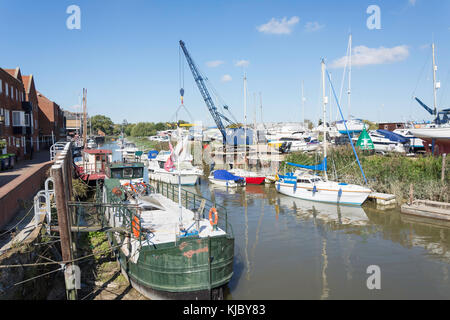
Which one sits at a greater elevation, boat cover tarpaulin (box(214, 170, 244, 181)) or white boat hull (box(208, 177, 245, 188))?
boat cover tarpaulin (box(214, 170, 244, 181))

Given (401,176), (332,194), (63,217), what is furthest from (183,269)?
(401,176)

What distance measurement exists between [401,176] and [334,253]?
15352 mm

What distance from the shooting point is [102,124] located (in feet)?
515

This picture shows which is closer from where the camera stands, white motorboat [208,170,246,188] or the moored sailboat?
the moored sailboat

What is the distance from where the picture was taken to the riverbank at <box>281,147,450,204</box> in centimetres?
2369

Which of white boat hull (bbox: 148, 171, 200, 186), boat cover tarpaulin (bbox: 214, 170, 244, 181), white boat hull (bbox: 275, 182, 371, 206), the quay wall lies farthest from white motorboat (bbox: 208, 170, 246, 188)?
the quay wall

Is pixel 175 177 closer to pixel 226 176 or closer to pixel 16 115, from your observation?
pixel 226 176

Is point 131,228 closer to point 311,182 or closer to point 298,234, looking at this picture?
point 298,234

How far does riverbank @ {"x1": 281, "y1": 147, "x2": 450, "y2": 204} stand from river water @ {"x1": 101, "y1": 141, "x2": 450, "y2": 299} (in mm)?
3121

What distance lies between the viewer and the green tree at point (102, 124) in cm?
14875

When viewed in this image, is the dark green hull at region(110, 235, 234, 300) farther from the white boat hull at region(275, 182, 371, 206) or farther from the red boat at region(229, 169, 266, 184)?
the red boat at region(229, 169, 266, 184)

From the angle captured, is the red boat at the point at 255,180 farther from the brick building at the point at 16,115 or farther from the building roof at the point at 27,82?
the building roof at the point at 27,82
